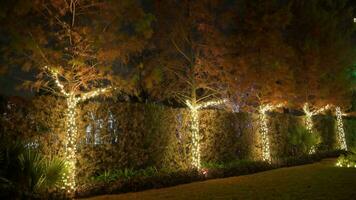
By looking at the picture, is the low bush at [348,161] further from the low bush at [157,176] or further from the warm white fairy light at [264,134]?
the warm white fairy light at [264,134]

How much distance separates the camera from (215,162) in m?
15.8

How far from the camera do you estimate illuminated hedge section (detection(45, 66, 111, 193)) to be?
10.2 metres

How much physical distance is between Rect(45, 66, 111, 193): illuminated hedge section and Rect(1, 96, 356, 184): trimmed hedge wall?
0.21 meters

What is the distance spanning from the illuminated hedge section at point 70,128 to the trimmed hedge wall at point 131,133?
8.2 inches

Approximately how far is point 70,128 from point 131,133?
91.3 inches

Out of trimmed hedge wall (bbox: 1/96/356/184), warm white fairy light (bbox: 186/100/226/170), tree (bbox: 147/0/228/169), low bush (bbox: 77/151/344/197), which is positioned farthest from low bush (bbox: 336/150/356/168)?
warm white fairy light (bbox: 186/100/226/170)

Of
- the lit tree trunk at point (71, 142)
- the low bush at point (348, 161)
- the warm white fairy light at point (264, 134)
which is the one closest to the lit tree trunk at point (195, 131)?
the warm white fairy light at point (264, 134)

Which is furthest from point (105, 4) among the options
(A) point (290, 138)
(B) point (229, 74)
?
(A) point (290, 138)

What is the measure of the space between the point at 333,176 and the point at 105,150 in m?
7.21

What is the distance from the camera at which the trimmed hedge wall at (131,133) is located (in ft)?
33.5

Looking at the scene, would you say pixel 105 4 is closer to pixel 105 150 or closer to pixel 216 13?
pixel 105 150

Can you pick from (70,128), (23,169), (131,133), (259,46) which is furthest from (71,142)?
(259,46)

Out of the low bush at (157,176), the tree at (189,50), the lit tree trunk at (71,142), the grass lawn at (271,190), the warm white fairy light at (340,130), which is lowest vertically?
the grass lawn at (271,190)

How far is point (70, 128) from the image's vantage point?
34.8 ft
